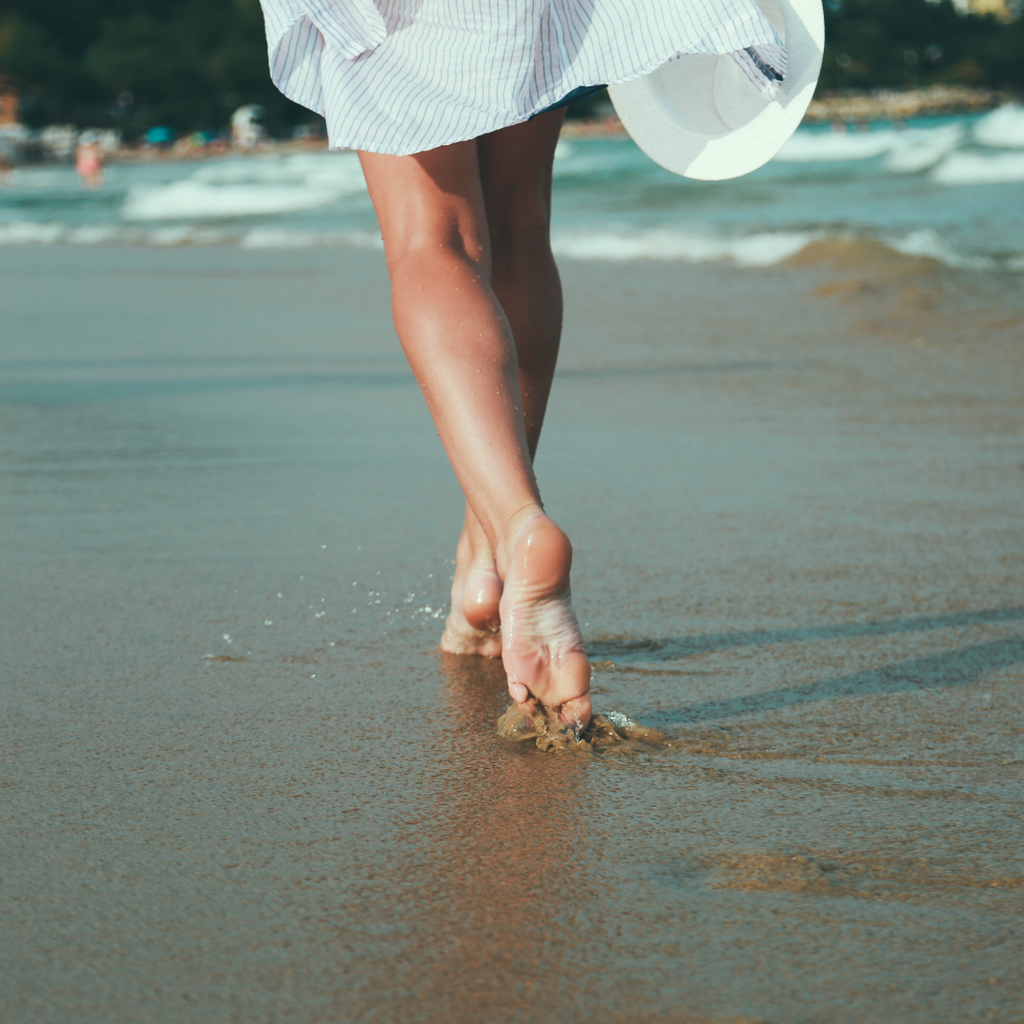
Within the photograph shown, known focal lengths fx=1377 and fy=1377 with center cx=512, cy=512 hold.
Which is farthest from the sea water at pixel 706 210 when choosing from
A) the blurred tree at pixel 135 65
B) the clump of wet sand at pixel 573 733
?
the blurred tree at pixel 135 65

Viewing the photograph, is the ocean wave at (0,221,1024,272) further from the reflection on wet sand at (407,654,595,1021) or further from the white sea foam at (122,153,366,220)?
the reflection on wet sand at (407,654,595,1021)

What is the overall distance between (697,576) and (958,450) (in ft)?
3.59

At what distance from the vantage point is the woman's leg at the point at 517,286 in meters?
1.65

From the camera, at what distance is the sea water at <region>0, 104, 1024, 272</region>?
870cm

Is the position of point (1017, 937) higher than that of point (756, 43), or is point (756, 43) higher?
point (756, 43)

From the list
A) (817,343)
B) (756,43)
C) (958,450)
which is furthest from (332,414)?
(756,43)

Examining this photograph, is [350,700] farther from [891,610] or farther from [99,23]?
[99,23]

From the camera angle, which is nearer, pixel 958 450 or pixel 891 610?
pixel 891 610

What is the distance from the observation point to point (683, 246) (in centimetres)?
916

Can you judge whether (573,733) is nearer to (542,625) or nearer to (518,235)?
(542,625)

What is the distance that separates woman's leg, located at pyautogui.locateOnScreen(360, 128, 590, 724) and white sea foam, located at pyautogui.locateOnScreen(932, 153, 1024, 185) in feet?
43.4

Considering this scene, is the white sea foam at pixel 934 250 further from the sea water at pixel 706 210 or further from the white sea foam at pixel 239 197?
the white sea foam at pixel 239 197

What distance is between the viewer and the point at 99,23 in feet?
250

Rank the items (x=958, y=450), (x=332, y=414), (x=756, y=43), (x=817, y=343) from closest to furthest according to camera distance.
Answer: (x=756, y=43) < (x=958, y=450) < (x=332, y=414) < (x=817, y=343)
